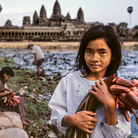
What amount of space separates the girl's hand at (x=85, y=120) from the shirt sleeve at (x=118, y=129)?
7cm

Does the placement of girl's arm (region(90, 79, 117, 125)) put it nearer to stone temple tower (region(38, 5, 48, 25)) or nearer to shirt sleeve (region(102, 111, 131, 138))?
shirt sleeve (region(102, 111, 131, 138))

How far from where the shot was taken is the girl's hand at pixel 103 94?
1.17 metres

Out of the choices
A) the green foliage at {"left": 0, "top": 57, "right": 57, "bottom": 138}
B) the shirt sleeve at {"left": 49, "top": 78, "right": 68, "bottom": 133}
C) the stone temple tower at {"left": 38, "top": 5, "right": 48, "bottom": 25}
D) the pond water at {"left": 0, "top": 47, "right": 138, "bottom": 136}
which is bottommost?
the green foliage at {"left": 0, "top": 57, "right": 57, "bottom": 138}

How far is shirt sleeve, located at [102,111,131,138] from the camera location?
3.93 feet

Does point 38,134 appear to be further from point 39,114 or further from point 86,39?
point 86,39

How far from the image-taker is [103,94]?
1.20 meters

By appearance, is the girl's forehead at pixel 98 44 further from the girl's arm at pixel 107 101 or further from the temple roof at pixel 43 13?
the temple roof at pixel 43 13

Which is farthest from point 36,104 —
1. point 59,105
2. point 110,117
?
point 110,117

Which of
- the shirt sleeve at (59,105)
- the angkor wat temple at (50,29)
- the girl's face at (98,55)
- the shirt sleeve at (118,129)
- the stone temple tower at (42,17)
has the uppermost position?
the stone temple tower at (42,17)

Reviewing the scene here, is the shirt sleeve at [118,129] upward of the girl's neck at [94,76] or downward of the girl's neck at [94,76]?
downward

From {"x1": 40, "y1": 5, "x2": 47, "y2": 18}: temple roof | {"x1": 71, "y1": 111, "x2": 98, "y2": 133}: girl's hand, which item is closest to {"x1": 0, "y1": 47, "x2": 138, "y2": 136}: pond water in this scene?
{"x1": 71, "y1": 111, "x2": 98, "y2": 133}: girl's hand

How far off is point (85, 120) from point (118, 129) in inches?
7.0

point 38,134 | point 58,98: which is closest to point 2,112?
point 38,134

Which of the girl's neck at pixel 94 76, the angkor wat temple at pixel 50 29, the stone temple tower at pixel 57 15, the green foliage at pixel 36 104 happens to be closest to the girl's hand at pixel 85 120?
the girl's neck at pixel 94 76
